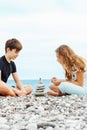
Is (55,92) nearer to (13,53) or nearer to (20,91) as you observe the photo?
(20,91)

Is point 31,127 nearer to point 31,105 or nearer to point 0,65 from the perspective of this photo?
point 31,105

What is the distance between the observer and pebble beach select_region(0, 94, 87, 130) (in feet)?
17.5

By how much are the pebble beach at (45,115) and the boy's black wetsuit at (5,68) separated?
1513 millimetres

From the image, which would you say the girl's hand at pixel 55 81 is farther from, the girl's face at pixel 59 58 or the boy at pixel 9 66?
the boy at pixel 9 66

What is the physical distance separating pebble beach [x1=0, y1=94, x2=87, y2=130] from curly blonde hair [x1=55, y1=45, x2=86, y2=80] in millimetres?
748

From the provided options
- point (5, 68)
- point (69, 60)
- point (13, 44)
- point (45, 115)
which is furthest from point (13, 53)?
point (45, 115)

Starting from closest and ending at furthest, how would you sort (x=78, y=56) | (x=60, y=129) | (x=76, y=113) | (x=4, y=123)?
(x=60, y=129)
(x=4, y=123)
(x=76, y=113)
(x=78, y=56)

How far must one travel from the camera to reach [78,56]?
9414mm

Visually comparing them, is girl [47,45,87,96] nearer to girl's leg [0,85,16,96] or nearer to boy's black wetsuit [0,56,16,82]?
girl's leg [0,85,16,96]

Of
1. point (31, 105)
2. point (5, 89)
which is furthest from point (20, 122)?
point (5, 89)

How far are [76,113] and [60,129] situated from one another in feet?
4.98

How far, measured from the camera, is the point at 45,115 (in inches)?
252

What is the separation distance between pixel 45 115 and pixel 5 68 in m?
3.54

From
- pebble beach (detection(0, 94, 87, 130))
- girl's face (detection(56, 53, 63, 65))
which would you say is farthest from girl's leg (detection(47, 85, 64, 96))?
pebble beach (detection(0, 94, 87, 130))
